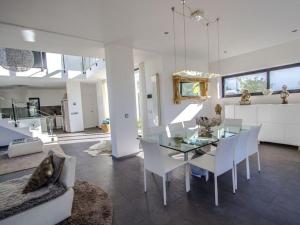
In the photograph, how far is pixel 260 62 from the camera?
15.9 ft

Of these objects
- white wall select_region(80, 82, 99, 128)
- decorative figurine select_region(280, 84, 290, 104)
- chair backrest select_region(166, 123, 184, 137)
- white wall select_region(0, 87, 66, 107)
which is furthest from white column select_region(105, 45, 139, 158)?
white wall select_region(0, 87, 66, 107)

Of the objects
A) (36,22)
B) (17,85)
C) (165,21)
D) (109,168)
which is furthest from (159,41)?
(17,85)

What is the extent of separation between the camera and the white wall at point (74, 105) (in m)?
7.99

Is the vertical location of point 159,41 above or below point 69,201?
above

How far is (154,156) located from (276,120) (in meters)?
3.92

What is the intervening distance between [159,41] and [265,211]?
3600mm

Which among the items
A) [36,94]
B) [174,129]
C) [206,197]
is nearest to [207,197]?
[206,197]

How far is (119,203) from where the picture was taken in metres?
2.28

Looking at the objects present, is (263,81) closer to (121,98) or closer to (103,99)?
(121,98)

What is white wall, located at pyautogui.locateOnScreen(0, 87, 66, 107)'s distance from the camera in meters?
8.55

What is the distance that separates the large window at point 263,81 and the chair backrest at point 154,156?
14.6 feet

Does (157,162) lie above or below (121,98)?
below

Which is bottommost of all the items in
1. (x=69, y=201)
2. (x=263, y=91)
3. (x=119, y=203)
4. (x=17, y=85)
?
(x=119, y=203)

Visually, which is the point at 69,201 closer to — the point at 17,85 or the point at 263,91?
the point at 263,91
